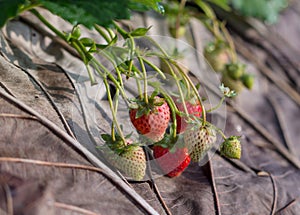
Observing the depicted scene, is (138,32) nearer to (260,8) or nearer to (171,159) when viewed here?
(171,159)

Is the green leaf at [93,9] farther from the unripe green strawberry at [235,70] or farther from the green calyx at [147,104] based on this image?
the unripe green strawberry at [235,70]

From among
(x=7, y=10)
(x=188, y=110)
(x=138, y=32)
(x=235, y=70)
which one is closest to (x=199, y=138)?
(x=188, y=110)

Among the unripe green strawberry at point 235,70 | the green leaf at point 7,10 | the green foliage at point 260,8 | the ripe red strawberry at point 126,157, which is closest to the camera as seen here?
the green leaf at point 7,10

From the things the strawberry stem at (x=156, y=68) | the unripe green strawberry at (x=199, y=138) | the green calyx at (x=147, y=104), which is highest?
the strawberry stem at (x=156, y=68)

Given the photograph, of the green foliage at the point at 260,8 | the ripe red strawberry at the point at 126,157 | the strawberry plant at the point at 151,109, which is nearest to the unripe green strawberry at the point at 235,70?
the green foliage at the point at 260,8

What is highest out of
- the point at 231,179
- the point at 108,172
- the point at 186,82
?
the point at 186,82

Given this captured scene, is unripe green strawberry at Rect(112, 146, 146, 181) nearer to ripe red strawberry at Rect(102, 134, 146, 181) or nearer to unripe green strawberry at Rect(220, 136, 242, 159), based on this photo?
ripe red strawberry at Rect(102, 134, 146, 181)

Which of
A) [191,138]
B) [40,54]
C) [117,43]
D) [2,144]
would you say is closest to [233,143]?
[191,138]

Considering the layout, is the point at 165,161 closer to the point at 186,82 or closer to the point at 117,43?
the point at 186,82
